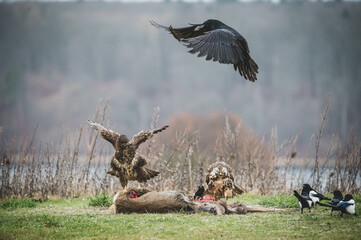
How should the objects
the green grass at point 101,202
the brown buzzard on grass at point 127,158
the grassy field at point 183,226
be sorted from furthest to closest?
1. the green grass at point 101,202
2. the brown buzzard on grass at point 127,158
3. the grassy field at point 183,226

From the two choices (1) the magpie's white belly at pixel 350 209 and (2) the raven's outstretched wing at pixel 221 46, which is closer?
(2) the raven's outstretched wing at pixel 221 46

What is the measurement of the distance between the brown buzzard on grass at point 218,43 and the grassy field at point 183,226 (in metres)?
1.95

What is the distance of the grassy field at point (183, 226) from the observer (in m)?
4.85

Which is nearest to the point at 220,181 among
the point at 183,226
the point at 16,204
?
the point at 183,226

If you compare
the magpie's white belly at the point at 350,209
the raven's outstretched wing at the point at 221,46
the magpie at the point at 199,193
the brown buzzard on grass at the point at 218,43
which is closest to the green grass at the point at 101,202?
the magpie at the point at 199,193

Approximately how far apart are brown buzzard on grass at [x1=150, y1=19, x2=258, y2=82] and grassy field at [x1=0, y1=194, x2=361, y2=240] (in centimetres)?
195

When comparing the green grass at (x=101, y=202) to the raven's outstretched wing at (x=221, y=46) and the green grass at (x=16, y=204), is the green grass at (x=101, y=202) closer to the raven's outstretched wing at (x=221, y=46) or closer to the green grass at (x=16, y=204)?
the green grass at (x=16, y=204)

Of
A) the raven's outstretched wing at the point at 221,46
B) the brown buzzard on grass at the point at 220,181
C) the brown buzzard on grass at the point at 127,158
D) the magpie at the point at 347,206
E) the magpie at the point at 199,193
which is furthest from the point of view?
the brown buzzard on grass at the point at 220,181

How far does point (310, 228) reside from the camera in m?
5.02

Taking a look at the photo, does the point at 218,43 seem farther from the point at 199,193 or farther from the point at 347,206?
the point at 199,193

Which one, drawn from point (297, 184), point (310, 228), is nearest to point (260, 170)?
point (297, 184)

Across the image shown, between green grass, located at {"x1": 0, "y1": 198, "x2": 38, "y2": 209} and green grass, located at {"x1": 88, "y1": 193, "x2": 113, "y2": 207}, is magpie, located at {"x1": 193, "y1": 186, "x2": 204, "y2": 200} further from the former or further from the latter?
green grass, located at {"x1": 0, "y1": 198, "x2": 38, "y2": 209}

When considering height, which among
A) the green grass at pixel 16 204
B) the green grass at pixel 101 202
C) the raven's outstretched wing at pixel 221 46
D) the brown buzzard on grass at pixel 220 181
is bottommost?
the green grass at pixel 16 204

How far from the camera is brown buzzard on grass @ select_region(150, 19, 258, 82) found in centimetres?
445
